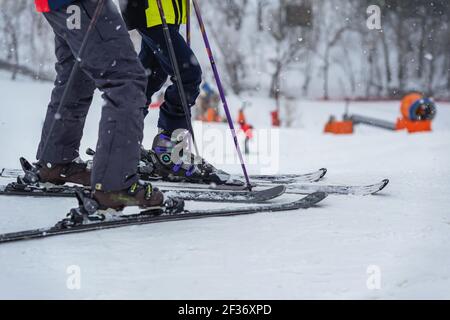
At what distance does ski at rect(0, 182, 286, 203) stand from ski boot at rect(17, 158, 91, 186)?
0.04 metres

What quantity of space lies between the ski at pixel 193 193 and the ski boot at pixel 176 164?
515 millimetres

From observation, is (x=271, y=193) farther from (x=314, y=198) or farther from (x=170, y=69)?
(x=170, y=69)

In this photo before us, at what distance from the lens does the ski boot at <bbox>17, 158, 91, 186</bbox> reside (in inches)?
135

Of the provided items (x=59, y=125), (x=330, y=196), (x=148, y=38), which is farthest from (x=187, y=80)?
(x=330, y=196)

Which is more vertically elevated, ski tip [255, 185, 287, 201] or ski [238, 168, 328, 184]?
ski tip [255, 185, 287, 201]

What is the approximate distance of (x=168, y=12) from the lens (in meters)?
3.59

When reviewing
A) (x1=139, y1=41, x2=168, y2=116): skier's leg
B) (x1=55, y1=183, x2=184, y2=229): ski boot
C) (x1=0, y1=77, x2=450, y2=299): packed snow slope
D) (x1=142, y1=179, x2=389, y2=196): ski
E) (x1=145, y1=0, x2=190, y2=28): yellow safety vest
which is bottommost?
(x1=0, y1=77, x2=450, y2=299): packed snow slope

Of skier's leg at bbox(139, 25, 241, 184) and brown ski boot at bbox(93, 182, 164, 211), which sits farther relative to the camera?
skier's leg at bbox(139, 25, 241, 184)

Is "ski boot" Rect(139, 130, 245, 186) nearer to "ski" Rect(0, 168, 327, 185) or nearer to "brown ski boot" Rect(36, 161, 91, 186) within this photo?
"ski" Rect(0, 168, 327, 185)

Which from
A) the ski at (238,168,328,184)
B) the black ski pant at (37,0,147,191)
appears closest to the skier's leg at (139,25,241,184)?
the ski at (238,168,328,184)

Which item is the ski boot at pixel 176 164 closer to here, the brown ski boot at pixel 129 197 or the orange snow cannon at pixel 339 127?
the brown ski boot at pixel 129 197

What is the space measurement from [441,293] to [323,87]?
36622mm

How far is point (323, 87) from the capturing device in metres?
37.6

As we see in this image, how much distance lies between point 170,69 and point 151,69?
1.19ft
